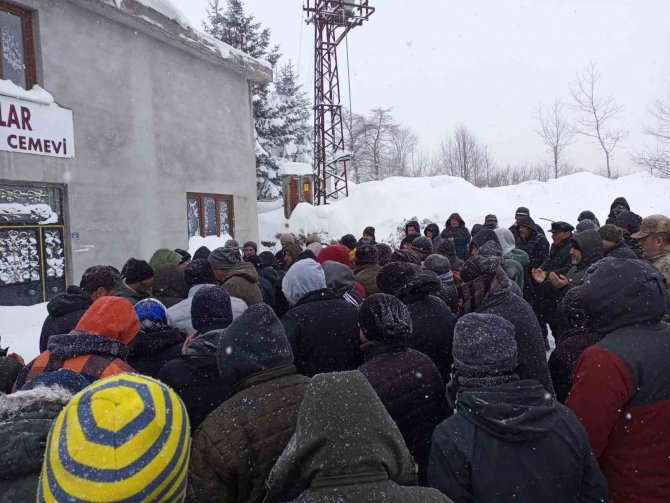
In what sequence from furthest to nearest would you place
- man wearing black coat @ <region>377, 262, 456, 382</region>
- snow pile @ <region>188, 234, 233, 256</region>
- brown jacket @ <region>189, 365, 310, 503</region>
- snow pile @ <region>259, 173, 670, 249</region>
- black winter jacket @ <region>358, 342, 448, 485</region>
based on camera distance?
snow pile @ <region>259, 173, 670, 249</region> → snow pile @ <region>188, 234, 233, 256</region> → man wearing black coat @ <region>377, 262, 456, 382</region> → black winter jacket @ <region>358, 342, 448, 485</region> → brown jacket @ <region>189, 365, 310, 503</region>

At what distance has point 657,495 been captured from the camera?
1.98 m

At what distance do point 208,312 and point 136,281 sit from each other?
2.01 m

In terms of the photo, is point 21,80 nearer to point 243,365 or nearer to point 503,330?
point 243,365

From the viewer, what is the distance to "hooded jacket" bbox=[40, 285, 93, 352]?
371cm

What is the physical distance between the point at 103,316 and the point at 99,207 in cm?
894

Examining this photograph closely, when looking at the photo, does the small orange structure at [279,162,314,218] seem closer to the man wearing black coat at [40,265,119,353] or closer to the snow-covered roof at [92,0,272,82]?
the snow-covered roof at [92,0,272,82]

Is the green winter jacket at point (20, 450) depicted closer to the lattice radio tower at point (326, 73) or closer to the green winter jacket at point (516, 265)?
the green winter jacket at point (516, 265)

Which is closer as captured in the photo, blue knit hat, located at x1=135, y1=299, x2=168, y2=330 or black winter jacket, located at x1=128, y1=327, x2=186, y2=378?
black winter jacket, located at x1=128, y1=327, x2=186, y2=378

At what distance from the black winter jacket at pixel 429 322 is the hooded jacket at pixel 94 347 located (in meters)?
1.90

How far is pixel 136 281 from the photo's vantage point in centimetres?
464

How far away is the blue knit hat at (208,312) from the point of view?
2.99m

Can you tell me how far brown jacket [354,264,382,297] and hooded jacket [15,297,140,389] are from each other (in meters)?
2.65

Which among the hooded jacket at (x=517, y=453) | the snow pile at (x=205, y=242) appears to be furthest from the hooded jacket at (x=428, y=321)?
the snow pile at (x=205, y=242)

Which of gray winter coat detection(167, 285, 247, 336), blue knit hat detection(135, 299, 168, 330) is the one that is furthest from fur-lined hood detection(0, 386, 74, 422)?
gray winter coat detection(167, 285, 247, 336)
